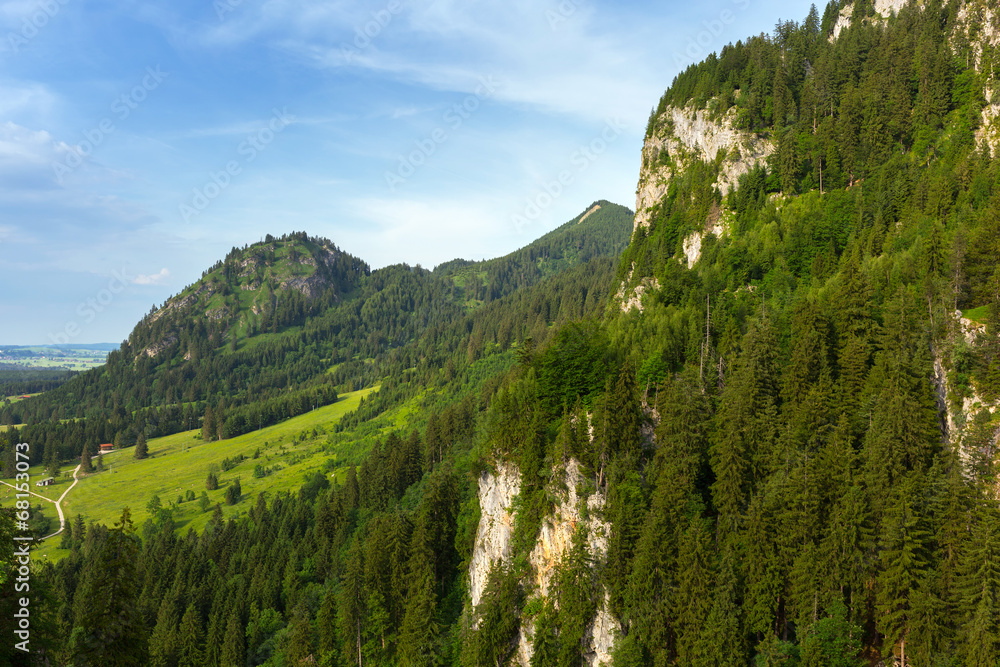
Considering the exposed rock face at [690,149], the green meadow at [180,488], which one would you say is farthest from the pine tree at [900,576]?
the green meadow at [180,488]

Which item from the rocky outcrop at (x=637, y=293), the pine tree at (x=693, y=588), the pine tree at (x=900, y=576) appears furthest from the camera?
the rocky outcrop at (x=637, y=293)

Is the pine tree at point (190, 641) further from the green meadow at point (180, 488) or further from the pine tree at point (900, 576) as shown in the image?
the pine tree at point (900, 576)

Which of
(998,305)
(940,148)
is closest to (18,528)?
(998,305)

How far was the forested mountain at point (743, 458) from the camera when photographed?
1731 inches

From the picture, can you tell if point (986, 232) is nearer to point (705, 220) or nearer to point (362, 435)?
point (705, 220)

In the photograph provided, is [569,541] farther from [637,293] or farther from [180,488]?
[180,488]

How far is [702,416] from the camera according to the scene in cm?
5756

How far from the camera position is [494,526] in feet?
225

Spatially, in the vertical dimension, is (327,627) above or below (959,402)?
below

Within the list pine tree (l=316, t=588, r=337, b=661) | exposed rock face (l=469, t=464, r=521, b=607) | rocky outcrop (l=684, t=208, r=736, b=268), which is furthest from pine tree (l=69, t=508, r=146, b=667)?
rocky outcrop (l=684, t=208, r=736, b=268)

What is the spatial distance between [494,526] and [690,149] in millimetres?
83784

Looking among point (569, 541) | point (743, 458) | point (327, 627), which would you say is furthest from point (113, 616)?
point (327, 627)

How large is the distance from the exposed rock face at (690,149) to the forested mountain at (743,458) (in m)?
0.72

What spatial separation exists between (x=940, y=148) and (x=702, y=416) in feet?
188
